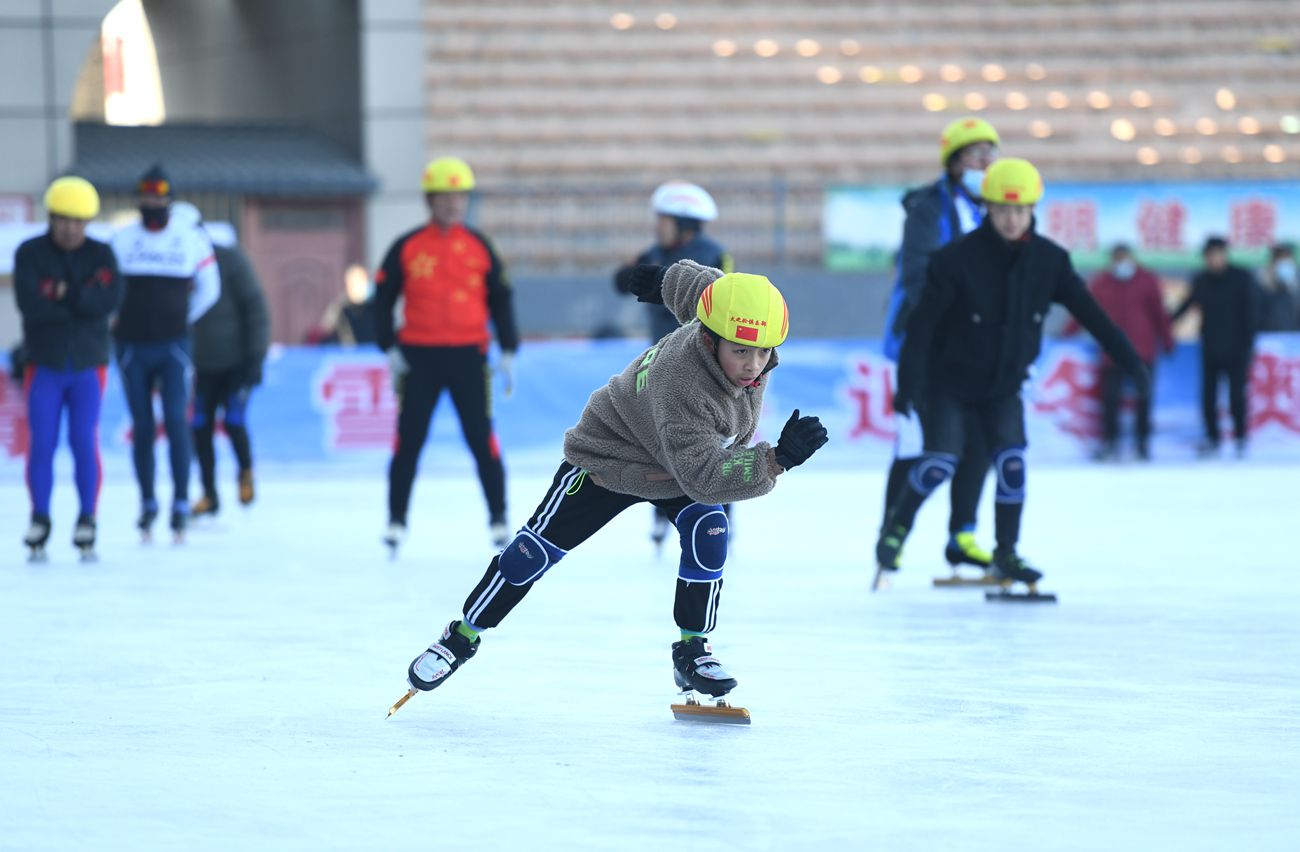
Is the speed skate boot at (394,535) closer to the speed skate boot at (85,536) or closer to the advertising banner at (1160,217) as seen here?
the speed skate boot at (85,536)

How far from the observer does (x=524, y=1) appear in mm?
17406

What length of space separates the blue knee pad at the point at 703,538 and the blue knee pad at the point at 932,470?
7.70ft

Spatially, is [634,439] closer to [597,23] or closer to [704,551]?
[704,551]

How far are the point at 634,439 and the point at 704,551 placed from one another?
0.29 metres

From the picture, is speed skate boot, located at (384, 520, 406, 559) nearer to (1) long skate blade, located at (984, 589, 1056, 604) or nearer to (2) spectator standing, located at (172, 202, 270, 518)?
(2) spectator standing, located at (172, 202, 270, 518)

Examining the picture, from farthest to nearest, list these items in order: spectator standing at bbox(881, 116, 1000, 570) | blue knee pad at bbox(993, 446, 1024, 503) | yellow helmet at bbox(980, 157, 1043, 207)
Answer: spectator standing at bbox(881, 116, 1000, 570) → blue knee pad at bbox(993, 446, 1024, 503) → yellow helmet at bbox(980, 157, 1043, 207)

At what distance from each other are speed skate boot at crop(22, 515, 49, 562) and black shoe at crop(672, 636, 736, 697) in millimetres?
4119

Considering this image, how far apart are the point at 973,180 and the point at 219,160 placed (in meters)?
11.3

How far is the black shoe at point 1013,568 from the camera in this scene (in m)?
6.46

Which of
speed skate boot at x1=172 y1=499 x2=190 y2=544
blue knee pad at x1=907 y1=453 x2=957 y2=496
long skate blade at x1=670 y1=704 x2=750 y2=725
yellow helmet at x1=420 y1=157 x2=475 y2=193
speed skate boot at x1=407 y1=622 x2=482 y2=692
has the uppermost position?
yellow helmet at x1=420 y1=157 x2=475 y2=193

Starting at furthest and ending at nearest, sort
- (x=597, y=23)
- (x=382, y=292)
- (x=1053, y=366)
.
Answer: (x=597, y=23) < (x=1053, y=366) < (x=382, y=292)

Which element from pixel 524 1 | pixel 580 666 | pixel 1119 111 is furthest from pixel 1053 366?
pixel 580 666

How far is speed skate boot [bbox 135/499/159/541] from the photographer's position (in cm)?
859

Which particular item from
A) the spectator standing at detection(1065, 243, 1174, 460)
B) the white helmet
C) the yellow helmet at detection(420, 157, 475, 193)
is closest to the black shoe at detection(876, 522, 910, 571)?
the white helmet
